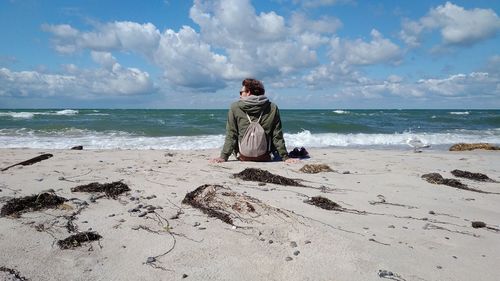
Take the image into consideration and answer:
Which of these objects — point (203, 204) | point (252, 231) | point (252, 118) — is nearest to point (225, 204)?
point (203, 204)

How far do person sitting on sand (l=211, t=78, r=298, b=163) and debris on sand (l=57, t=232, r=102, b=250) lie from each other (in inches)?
152

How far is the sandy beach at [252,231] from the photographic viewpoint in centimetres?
247

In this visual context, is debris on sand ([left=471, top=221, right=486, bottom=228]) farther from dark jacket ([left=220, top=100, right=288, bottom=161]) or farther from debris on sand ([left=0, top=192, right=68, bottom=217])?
debris on sand ([left=0, top=192, right=68, bottom=217])

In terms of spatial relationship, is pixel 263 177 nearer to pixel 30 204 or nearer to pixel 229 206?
pixel 229 206

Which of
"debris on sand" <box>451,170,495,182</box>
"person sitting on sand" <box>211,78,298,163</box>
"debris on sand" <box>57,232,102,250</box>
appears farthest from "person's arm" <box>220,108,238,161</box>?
"debris on sand" <box>57,232,102,250</box>

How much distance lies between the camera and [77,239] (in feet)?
9.29

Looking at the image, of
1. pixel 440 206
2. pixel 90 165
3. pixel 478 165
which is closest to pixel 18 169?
pixel 90 165

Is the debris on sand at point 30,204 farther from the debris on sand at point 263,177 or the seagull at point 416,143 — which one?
the seagull at point 416,143

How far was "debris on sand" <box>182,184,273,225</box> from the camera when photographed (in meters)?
3.41

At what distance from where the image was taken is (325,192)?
4.59m

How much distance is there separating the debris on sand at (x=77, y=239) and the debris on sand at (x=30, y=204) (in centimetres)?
91

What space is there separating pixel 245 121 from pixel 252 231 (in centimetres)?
381

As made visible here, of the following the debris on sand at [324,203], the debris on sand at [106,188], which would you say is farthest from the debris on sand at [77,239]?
the debris on sand at [324,203]

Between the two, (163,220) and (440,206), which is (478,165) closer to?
(440,206)
